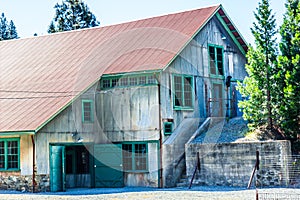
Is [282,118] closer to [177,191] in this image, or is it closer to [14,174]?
[177,191]

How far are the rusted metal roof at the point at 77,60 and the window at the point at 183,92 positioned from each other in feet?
4.89

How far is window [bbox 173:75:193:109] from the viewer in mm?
29203

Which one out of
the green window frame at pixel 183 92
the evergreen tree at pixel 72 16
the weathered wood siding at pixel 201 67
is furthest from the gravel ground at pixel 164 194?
the evergreen tree at pixel 72 16

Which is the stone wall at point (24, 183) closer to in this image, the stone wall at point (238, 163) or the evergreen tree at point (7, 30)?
the stone wall at point (238, 163)

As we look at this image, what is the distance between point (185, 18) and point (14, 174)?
38.7ft

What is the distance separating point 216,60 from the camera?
106 feet

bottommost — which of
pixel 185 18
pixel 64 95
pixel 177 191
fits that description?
pixel 177 191

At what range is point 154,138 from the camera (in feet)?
92.6

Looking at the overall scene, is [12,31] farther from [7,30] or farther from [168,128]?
[168,128]

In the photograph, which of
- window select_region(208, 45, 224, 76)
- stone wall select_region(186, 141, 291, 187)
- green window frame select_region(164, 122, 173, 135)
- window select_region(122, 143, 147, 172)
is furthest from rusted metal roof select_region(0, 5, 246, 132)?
stone wall select_region(186, 141, 291, 187)

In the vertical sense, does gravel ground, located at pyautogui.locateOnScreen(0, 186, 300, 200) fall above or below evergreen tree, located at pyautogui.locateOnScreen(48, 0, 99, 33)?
below

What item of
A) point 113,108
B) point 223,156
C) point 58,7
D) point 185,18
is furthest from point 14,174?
point 58,7

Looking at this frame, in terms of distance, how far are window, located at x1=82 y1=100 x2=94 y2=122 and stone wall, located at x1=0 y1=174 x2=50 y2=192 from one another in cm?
362

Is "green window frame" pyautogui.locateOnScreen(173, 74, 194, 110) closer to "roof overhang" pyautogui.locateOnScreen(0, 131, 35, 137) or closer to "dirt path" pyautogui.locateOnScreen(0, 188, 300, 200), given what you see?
"dirt path" pyautogui.locateOnScreen(0, 188, 300, 200)
